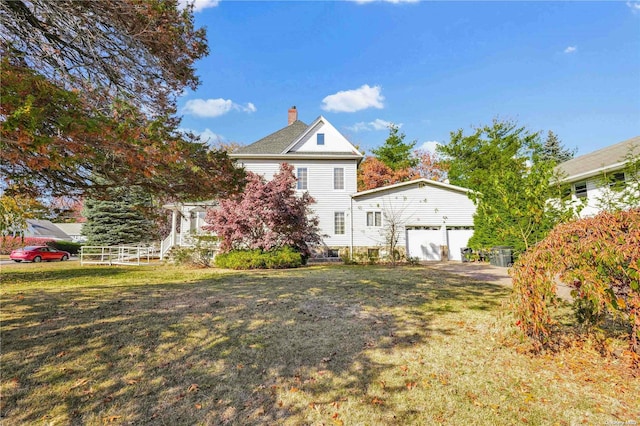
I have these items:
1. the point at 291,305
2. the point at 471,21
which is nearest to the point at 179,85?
the point at 291,305

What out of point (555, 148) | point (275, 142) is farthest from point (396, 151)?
point (555, 148)

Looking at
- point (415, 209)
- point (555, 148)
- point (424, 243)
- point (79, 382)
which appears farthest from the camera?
point (555, 148)

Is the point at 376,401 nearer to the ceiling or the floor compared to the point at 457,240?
nearer to the floor

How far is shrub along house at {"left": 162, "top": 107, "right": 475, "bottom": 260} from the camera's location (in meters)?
17.9

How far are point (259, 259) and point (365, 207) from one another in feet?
27.0

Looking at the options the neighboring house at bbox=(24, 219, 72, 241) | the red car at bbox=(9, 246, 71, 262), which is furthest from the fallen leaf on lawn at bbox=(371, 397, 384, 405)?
the neighboring house at bbox=(24, 219, 72, 241)

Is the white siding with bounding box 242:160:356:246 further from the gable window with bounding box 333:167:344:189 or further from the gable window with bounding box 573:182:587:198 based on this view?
the gable window with bounding box 573:182:587:198

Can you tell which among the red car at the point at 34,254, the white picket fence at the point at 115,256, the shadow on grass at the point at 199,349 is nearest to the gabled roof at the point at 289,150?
the white picket fence at the point at 115,256

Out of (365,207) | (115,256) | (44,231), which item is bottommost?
(115,256)

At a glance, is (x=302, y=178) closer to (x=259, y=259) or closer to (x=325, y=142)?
(x=325, y=142)

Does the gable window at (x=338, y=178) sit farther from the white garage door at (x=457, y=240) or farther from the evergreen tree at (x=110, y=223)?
the evergreen tree at (x=110, y=223)

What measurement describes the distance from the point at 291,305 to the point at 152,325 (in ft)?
8.09

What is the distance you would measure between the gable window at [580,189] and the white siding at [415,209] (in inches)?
191

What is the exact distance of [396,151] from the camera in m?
28.8
